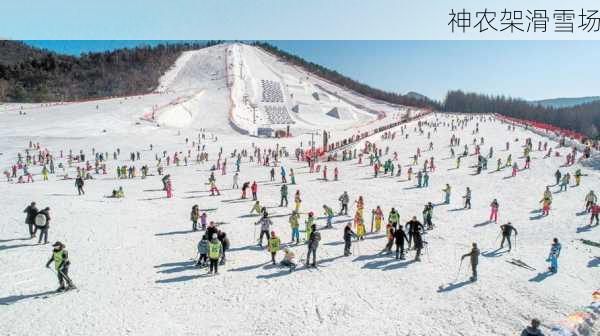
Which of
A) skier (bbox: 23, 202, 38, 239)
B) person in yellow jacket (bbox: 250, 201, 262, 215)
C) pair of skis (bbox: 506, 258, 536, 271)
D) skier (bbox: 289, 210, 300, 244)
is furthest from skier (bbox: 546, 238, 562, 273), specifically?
skier (bbox: 23, 202, 38, 239)

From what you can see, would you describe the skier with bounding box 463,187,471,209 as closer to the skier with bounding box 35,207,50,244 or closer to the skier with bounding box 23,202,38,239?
the skier with bounding box 35,207,50,244

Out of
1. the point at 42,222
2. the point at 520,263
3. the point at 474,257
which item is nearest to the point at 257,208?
the point at 42,222

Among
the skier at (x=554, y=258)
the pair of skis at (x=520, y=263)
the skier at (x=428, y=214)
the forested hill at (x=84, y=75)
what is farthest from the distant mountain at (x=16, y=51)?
the skier at (x=554, y=258)

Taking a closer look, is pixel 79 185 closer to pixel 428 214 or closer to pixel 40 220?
pixel 40 220

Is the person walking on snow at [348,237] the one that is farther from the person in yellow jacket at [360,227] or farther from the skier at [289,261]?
Result: the skier at [289,261]

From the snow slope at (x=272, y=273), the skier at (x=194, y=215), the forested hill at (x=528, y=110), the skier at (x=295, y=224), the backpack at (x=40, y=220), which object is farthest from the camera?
the forested hill at (x=528, y=110)
